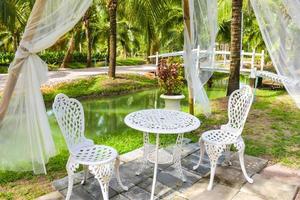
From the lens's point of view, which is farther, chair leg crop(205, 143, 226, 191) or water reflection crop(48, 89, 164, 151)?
water reflection crop(48, 89, 164, 151)

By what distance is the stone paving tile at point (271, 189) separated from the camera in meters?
3.07

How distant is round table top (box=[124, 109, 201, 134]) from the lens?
9.78 feet

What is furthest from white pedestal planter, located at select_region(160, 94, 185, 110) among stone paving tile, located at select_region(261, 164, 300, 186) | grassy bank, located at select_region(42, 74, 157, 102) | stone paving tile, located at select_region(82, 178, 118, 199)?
grassy bank, located at select_region(42, 74, 157, 102)

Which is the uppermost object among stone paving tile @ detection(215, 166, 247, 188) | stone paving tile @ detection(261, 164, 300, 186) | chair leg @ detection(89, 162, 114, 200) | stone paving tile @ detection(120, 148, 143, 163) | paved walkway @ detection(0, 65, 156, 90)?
paved walkway @ detection(0, 65, 156, 90)

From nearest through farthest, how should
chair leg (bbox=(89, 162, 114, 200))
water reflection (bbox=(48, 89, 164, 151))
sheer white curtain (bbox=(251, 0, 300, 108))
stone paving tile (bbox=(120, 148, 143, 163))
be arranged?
sheer white curtain (bbox=(251, 0, 300, 108))
chair leg (bbox=(89, 162, 114, 200))
stone paving tile (bbox=(120, 148, 143, 163))
water reflection (bbox=(48, 89, 164, 151))

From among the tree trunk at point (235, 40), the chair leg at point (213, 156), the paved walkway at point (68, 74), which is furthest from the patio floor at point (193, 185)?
the paved walkway at point (68, 74)

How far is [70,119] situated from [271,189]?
2327 millimetres

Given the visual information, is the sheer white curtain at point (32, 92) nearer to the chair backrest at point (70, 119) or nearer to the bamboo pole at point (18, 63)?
the bamboo pole at point (18, 63)

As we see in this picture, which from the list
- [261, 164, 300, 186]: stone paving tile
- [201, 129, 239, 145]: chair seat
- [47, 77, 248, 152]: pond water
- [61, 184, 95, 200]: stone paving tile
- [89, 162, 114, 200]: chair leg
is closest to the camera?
[89, 162, 114, 200]: chair leg

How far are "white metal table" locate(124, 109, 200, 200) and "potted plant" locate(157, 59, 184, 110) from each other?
2.73m

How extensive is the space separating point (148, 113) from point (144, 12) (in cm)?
447

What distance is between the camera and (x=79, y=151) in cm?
301

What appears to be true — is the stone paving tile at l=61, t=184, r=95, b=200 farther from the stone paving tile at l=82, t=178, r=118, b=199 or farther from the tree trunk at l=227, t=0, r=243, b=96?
the tree trunk at l=227, t=0, r=243, b=96

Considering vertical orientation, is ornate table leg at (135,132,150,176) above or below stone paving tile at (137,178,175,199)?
above
